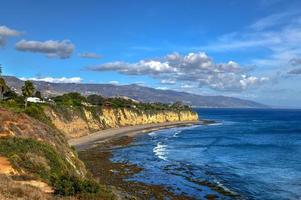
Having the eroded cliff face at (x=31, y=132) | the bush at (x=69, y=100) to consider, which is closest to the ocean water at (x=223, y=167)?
the eroded cliff face at (x=31, y=132)

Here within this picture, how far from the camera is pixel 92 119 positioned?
12188 cm

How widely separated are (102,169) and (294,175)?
24.3m

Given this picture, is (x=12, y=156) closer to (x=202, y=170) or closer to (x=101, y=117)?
(x=202, y=170)

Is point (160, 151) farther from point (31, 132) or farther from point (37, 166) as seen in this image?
point (37, 166)

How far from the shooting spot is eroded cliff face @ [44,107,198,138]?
97.0 m

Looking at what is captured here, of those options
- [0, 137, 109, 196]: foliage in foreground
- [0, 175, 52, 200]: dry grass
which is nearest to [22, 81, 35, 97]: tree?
[0, 137, 109, 196]: foliage in foreground

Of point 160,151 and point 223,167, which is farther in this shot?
point 160,151

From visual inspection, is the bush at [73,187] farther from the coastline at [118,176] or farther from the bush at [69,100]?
the bush at [69,100]

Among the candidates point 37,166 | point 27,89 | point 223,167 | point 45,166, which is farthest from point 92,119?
point 37,166

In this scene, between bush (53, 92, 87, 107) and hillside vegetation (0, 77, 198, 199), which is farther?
bush (53, 92, 87, 107)

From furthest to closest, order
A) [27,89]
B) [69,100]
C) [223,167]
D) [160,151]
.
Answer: [69,100], [27,89], [160,151], [223,167]

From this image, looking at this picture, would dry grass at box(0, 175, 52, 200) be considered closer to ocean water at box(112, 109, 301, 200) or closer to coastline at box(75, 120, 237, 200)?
coastline at box(75, 120, 237, 200)

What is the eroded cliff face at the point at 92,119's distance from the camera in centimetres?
9700

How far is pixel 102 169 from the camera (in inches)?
2203
